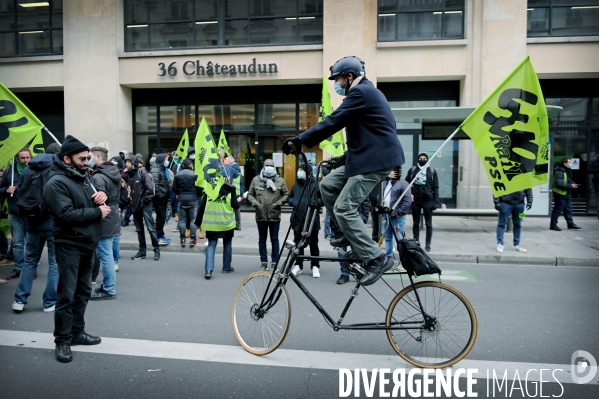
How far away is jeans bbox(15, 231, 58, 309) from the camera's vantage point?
573 centimetres

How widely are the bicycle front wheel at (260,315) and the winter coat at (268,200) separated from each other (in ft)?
12.7

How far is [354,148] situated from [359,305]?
8.99ft

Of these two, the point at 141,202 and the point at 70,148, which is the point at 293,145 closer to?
the point at 70,148

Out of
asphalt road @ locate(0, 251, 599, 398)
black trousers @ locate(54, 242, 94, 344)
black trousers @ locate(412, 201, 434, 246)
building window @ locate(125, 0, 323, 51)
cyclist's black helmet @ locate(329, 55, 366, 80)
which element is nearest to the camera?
asphalt road @ locate(0, 251, 599, 398)

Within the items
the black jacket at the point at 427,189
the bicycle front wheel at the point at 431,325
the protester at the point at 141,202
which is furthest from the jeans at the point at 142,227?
the bicycle front wheel at the point at 431,325

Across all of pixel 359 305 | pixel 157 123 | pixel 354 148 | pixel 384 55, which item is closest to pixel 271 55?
pixel 384 55

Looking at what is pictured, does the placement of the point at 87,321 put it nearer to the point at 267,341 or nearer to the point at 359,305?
the point at 267,341

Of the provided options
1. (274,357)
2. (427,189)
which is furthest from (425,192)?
(274,357)

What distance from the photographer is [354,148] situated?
13.0 feet

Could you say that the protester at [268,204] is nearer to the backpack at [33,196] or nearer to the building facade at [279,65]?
the backpack at [33,196]

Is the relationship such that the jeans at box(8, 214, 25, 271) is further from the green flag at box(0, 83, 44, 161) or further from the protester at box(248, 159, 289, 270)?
the protester at box(248, 159, 289, 270)

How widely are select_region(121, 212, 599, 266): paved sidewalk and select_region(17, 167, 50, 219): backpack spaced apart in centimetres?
404

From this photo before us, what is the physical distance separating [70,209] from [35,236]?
1.89 m

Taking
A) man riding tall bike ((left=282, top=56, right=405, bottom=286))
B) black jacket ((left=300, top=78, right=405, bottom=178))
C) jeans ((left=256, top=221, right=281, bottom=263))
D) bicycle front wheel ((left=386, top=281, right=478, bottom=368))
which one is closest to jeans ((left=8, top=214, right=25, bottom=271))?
jeans ((left=256, top=221, right=281, bottom=263))
